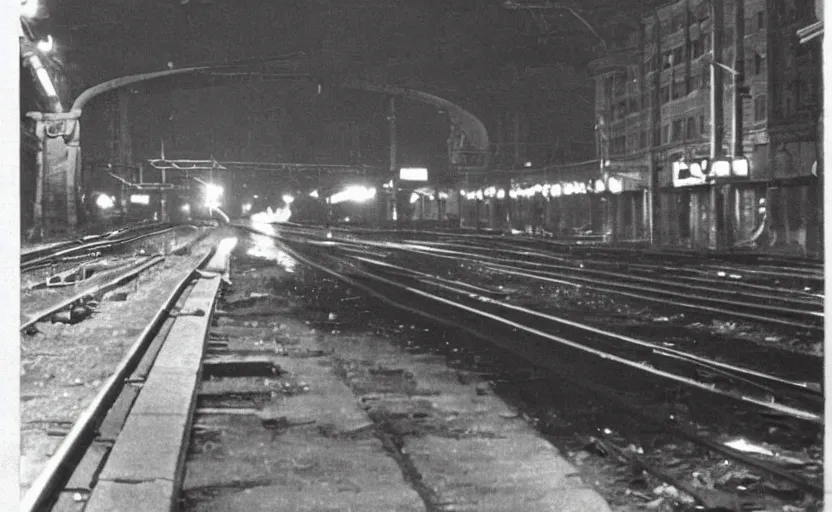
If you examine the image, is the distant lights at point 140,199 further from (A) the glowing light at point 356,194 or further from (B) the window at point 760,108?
(B) the window at point 760,108

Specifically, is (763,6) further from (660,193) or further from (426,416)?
(426,416)

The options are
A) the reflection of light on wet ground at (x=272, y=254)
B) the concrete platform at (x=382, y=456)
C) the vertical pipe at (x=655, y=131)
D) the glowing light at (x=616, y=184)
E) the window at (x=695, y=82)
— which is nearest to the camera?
the concrete platform at (x=382, y=456)

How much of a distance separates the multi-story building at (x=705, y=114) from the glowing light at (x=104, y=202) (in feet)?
100

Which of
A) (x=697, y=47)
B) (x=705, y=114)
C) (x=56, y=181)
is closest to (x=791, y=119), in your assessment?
(x=705, y=114)

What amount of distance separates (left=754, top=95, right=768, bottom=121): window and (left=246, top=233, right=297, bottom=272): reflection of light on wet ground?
19.1m

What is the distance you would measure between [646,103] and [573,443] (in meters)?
40.2

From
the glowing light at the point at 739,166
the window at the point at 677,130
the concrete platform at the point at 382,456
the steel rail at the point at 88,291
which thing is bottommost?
the concrete platform at the point at 382,456

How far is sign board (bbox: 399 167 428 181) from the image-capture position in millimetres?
55688

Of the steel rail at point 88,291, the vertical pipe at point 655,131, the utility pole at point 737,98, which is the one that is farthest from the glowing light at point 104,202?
the utility pole at point 737,98

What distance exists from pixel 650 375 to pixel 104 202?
173 feet

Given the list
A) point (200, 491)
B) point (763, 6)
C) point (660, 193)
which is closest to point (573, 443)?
point (200, 491)

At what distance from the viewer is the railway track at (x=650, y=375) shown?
5.56 meters

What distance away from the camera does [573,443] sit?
588 centimetres

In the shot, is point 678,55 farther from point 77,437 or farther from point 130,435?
point 77,437
